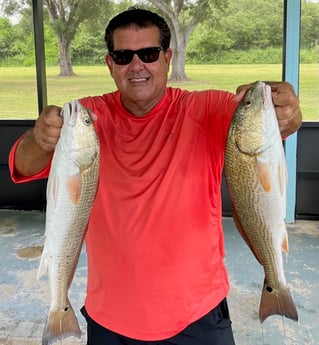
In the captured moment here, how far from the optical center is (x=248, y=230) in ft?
5.65

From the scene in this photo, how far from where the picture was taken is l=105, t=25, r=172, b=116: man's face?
1.94 metres

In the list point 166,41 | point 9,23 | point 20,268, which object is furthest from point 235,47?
point 166,41

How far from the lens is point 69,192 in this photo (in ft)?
5.37

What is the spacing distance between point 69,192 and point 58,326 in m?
0.51

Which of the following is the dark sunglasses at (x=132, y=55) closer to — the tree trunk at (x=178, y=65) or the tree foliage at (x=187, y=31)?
the tree foliage at (x=187, y=31)

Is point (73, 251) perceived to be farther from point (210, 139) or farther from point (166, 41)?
point (166, 41)

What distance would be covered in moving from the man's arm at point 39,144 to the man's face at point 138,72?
37cm

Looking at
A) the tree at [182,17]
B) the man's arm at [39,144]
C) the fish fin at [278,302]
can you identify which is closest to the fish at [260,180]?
the fish fin at [278,302]

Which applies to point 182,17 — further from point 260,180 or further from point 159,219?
point 260,180

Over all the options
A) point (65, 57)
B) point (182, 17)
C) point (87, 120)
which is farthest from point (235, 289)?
point (65, 57)

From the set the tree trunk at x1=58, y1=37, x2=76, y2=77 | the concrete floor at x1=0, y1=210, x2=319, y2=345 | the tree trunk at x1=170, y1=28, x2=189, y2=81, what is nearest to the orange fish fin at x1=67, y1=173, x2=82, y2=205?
the concrete floor at x1=0, y1=210, x2=319, y2=345

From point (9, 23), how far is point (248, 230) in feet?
31.9

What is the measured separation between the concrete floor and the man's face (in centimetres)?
187

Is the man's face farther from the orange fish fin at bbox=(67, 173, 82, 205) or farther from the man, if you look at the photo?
the orange fish fin at bbox=(67, 173, 82, 205)
